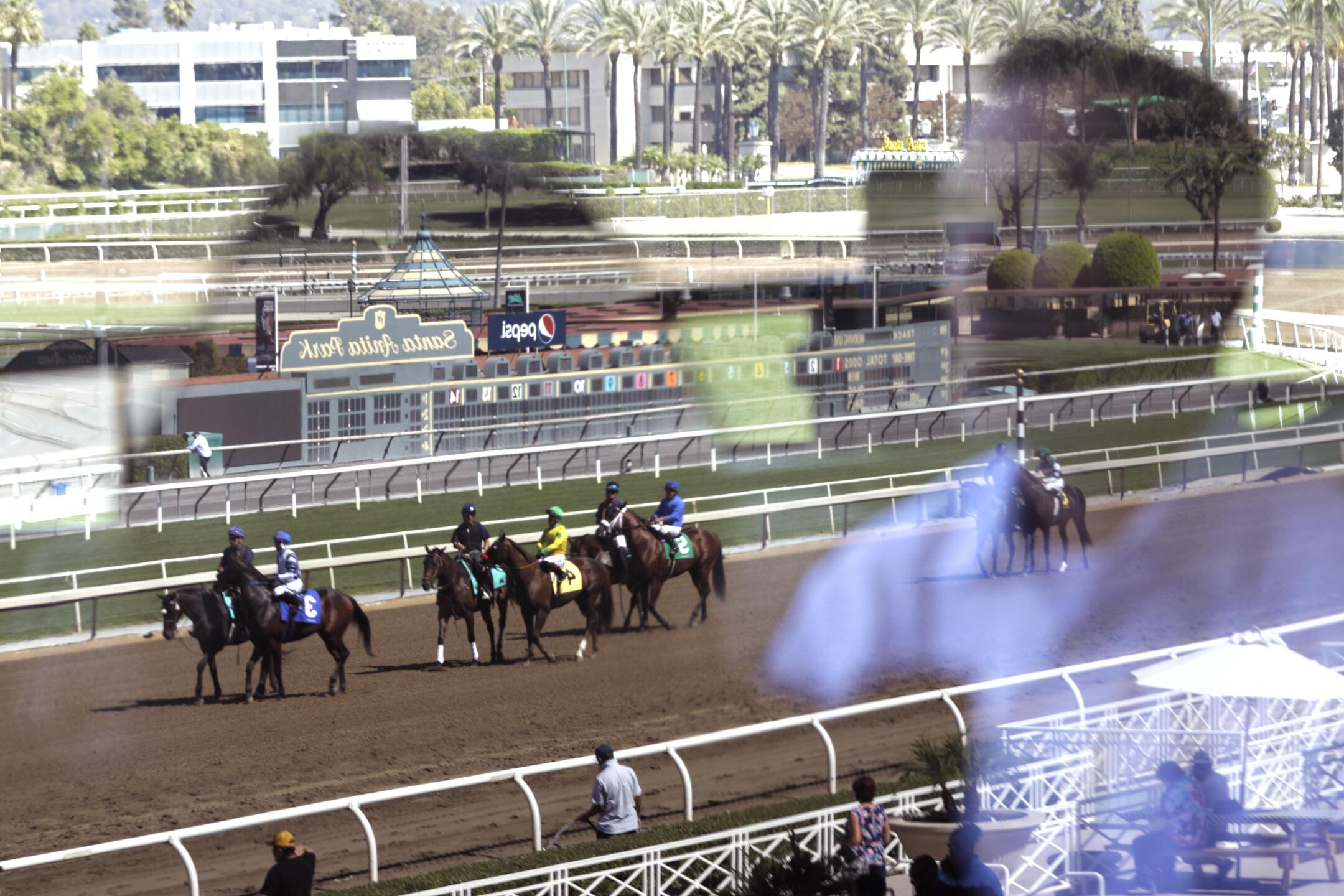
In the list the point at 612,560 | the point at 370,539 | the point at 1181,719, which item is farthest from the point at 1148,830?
the point at 370,539

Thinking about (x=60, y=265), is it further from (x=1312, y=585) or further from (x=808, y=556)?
(x=1312, y=585)

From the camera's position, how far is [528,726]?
33.6 ft

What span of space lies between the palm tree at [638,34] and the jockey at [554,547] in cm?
1926

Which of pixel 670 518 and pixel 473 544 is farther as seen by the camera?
pixel 670 518

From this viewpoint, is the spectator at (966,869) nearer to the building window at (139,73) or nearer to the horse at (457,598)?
the horse at (457,598)

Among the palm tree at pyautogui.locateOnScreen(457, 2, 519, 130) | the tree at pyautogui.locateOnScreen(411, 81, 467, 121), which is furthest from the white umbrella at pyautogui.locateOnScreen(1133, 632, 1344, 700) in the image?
the tree at pyautogui.locateOnScreen(411, 81, 467, 121)

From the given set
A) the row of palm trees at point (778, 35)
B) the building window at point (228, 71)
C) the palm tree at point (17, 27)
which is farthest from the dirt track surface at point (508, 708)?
the palm tree at point (17, 27)

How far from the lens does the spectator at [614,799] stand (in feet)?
24.7

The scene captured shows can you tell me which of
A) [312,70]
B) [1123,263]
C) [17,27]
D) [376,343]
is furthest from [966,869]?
[17,27]

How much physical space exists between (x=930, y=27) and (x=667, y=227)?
631cm

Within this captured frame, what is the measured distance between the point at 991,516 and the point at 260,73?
33.2m

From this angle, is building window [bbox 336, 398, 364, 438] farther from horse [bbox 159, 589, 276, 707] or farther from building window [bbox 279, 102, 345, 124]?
building window [bbox 279, 102, 345, 124]

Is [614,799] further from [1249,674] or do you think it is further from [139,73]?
[139,73]

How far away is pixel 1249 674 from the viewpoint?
24.0ft
